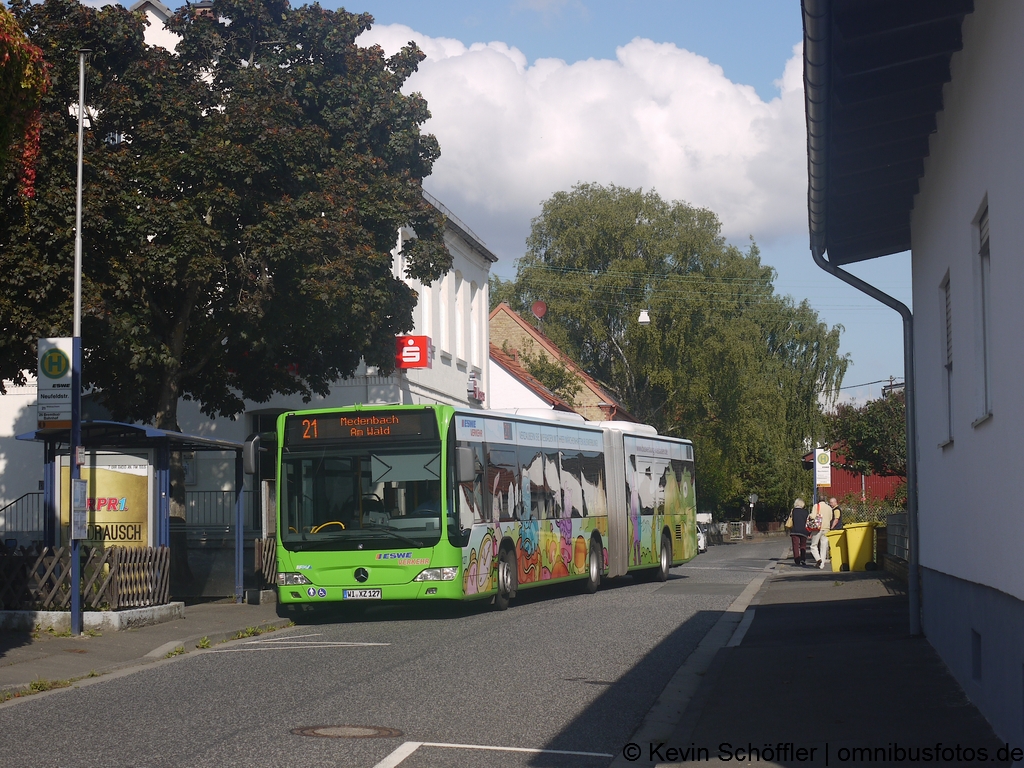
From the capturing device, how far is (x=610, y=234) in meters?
56.4

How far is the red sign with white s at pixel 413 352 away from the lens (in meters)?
31.0

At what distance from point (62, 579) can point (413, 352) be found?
1681 cm

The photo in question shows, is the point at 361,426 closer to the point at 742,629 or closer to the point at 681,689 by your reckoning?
the point at 742,629

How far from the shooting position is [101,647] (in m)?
13.7

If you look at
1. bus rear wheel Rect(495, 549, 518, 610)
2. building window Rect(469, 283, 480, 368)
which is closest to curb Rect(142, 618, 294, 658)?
bus rear wheel Rect(495, 549, 518, 610)

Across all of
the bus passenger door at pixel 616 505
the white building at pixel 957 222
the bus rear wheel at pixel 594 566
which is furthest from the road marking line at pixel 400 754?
the bus passenger door at pixel 616 505

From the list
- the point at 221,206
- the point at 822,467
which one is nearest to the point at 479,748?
the point at 221,206

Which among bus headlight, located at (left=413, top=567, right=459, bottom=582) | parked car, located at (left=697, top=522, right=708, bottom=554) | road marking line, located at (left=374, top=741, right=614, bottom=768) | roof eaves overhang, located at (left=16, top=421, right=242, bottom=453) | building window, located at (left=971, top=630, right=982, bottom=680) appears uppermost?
roof eaves overhang, located at (left=16, top=421, right=242, bottom=453)

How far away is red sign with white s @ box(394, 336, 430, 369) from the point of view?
31000 millimetres

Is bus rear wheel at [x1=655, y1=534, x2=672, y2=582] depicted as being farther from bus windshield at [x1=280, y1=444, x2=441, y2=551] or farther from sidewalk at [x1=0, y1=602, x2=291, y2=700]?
sidewalk at [x1=0, y1=602, x2=291, y2=700]

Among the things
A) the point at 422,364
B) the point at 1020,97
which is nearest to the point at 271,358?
the point at 422,364

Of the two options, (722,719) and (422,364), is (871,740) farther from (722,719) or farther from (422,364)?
(422,364)

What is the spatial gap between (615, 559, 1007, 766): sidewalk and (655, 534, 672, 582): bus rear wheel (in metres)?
12.4

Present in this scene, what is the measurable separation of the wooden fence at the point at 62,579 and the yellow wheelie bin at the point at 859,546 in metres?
17.1
